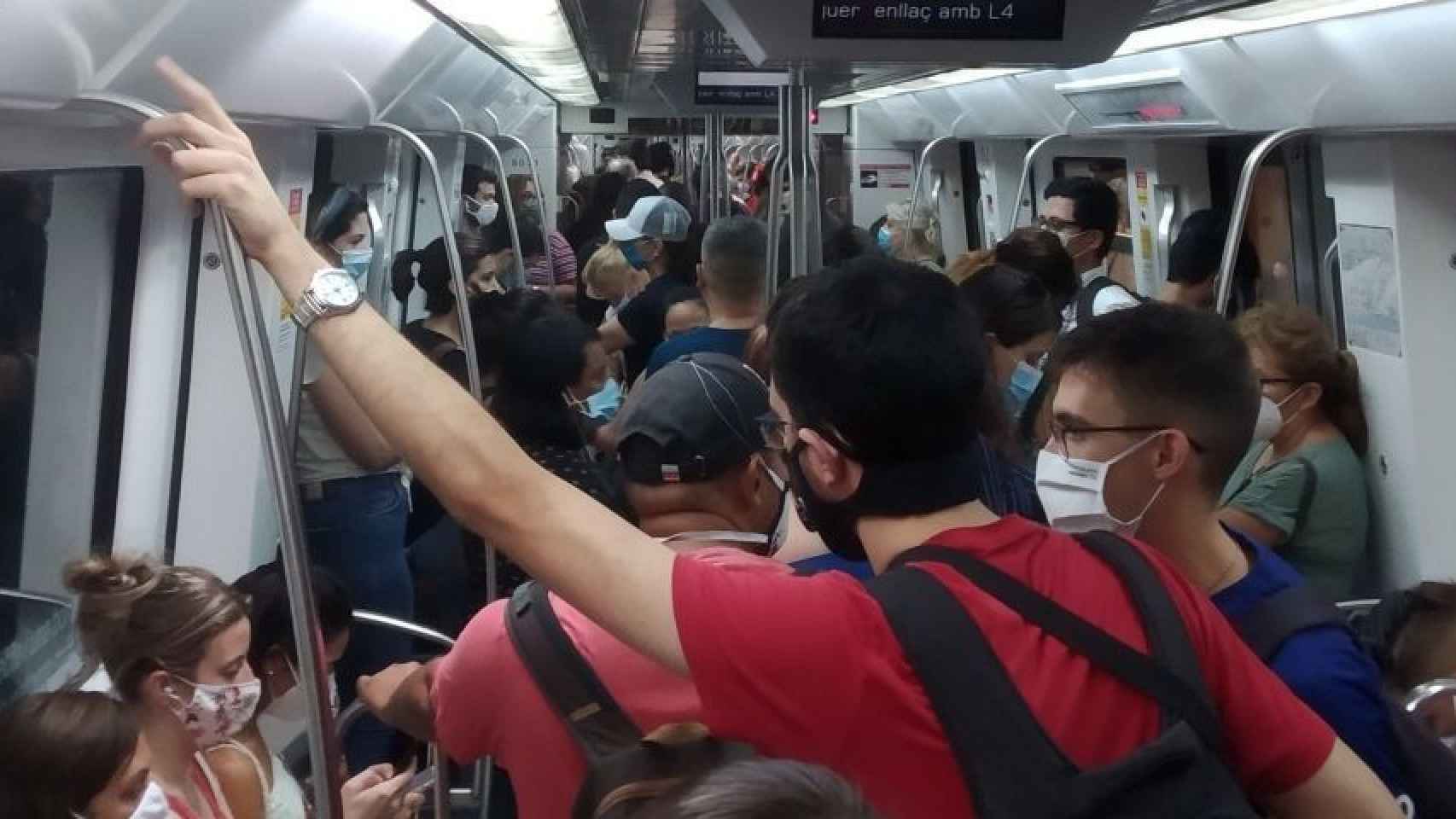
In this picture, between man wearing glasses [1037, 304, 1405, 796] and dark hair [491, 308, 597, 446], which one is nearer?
man wearing glasses [1037, 304, 1405, 796]

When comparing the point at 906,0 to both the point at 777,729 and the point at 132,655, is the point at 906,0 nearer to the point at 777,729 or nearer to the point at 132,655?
the point at 132,655

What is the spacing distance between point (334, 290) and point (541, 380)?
2038 mm

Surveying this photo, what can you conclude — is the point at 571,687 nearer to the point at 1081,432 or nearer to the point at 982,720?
the point at 982,720

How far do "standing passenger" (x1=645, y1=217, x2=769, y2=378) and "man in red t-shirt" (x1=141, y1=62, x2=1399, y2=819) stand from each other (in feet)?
9.08

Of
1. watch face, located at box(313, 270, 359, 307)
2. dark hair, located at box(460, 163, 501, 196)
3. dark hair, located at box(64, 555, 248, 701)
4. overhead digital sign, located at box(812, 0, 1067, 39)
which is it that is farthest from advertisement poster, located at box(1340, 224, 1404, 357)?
dark hair, located at box(460, 163, 501, 196)

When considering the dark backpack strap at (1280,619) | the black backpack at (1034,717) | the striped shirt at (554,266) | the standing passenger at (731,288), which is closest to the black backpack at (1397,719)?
the dark backpack strap at (1280,619)

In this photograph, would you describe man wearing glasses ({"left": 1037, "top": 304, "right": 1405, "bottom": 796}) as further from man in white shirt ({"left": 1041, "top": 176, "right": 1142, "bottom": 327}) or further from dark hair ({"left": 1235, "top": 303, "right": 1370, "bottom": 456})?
man in white shirt ({"left": 1041, "top": 176, "right": 1142, "bottom": 327})

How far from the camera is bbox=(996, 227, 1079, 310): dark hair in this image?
4641mm

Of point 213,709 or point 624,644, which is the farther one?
point 213,709

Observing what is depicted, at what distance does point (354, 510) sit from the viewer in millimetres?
4414

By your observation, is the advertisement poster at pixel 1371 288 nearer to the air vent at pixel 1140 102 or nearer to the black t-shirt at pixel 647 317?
the air vent at pixel 1140 102

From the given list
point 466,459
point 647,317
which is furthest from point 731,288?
point 466,459

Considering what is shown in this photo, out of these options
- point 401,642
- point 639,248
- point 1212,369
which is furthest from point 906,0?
point 639,248

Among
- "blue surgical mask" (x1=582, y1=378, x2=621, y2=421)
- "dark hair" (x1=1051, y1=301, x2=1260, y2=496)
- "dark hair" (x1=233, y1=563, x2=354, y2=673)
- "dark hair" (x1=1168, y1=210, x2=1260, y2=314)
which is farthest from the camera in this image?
"dark hair" (x1=1168, y1=210, x2=1260, y2=314)
